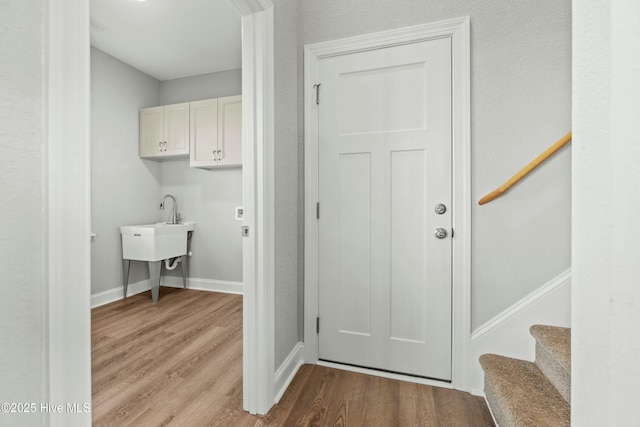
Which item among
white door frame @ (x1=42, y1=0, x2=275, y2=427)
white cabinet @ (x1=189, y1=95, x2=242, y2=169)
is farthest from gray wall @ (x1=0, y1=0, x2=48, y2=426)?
white cabinet @ (x1=189, y1=95, x2=242, y2=169)

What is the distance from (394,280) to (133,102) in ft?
11.5

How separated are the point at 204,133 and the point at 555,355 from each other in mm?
3389

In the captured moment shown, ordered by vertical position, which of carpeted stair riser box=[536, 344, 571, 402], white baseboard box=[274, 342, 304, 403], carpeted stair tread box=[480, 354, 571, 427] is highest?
Answer: carpeted stair riser box=[536, 344, 571, 402]

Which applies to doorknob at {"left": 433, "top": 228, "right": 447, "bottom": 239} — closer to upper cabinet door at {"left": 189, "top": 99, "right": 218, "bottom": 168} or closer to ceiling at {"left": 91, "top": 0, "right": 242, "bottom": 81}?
ceiling at {"left": 91, "top": 0, "right": 242, "bottom": 81}

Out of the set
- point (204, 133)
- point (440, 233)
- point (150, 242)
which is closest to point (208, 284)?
point (150, 242)

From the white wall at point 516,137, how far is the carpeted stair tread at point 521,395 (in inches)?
9.5

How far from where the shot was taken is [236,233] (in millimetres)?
3420

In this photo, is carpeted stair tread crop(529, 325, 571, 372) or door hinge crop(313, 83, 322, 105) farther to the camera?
door hinge crop(313, 83, 322, 105)

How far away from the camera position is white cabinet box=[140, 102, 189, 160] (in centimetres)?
329

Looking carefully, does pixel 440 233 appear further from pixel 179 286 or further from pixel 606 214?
pixel 179 286

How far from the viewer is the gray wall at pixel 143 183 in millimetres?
2973

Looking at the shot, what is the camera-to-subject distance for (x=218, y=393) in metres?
1.57

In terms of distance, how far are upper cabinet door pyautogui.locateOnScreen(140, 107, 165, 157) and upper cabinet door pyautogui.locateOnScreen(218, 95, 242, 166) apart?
78 centimetres

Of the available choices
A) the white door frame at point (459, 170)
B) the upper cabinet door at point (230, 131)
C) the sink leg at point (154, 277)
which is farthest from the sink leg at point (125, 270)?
the white door frame at point (459, 170)
